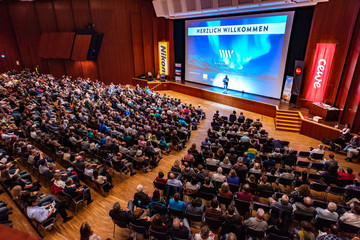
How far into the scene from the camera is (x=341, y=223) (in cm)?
401

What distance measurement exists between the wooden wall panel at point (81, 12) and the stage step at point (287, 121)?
17.3m

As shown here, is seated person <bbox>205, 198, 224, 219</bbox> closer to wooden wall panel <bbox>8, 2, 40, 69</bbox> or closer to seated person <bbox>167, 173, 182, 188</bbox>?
seated person <bbox>167, 173, 182, 188</bbox>

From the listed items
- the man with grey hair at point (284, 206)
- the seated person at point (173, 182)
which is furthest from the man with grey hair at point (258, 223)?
the seated person at point (173, 182)

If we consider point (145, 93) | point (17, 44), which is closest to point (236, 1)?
point (145, 93)

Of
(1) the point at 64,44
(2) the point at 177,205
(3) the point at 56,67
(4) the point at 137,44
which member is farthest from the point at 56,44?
(2) the point at 177,205

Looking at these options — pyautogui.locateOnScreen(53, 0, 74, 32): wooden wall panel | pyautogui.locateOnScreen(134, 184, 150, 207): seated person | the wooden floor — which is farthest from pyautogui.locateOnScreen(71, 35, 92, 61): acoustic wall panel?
pyautogui.locateOnScreen(134, 184, 150, 207): seated person

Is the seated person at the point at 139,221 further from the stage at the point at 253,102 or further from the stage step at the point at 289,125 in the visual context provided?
the stage step at the point at 289,125

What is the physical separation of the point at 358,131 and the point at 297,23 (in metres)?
6.55

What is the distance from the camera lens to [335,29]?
32.3 ft

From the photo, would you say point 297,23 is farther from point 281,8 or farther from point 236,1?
point 236,1

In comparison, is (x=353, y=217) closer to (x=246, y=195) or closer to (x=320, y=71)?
(x=246, y=195)

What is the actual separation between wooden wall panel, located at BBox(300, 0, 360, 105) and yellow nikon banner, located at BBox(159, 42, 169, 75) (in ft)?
40.5

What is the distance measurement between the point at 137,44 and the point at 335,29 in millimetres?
15456

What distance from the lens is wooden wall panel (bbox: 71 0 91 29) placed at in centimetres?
1788
